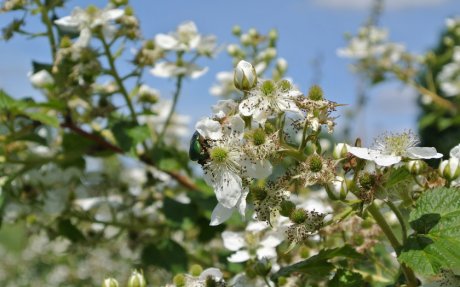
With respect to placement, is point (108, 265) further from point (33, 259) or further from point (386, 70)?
point (386, 70)

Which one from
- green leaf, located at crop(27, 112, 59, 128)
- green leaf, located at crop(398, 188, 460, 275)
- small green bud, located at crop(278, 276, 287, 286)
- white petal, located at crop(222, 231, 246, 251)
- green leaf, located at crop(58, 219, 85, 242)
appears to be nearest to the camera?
green leaf, located at crop(398, 188, 460, 275)

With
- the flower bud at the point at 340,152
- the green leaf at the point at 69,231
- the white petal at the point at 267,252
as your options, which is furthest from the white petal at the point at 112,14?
the flower bud at the point at 340,152

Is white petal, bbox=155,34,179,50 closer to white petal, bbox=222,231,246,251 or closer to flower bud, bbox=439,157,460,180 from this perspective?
white petal, bbox=222,231,246,251

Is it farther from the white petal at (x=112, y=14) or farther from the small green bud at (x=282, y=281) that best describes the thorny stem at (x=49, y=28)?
the small green bud at (x=282, y=281)

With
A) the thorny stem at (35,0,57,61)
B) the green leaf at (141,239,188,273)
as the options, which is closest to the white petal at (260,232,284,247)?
the green leaf at (141,239,188,273)

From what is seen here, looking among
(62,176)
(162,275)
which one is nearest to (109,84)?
(62,176)
